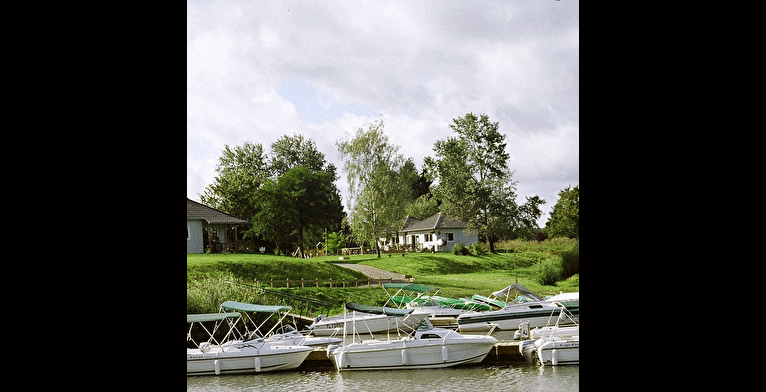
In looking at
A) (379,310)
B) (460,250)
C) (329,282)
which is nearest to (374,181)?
(460,250)

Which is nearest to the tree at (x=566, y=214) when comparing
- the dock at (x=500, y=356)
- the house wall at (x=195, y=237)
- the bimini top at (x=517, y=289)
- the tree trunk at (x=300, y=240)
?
the bimini top at (x=517, y=289)

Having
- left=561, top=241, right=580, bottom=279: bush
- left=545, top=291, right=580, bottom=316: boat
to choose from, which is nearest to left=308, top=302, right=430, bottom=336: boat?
left=545, top=291, right=580, bottom=316: boat

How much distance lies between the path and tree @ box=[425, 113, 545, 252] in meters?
4.00

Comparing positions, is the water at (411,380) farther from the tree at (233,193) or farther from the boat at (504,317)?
the tree at (233,193)

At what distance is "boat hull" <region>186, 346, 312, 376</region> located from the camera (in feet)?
34.5

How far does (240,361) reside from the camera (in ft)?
34.5

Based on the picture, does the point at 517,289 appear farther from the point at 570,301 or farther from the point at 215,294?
the point at 215,294

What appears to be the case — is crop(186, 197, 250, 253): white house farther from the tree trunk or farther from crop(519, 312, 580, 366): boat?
crop(519, 312, 580, 366): boat

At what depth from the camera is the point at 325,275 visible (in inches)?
657
